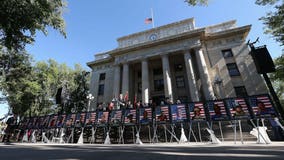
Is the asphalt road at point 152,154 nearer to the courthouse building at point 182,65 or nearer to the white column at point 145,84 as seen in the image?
the courthouse building at point 182,65

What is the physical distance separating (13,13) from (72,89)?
2381 centimetres

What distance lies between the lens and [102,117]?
10.4 metres

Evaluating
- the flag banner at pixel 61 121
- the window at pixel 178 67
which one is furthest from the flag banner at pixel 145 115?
the window at pixel 178 67

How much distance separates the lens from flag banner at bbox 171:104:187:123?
8680 mm

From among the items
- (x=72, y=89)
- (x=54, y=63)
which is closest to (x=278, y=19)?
(x=72, y=89)

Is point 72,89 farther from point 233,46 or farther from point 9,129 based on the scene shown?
point 233,46

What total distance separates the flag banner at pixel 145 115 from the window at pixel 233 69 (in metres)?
13.6

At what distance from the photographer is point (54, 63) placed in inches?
1150

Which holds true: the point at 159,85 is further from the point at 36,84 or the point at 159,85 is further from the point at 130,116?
the point at 36,84

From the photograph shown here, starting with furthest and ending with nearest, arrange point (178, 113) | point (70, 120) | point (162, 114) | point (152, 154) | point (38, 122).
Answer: point (38, 122)
point (70, 120)
point (162, 114)
point (178, 113)
point (152, 154)

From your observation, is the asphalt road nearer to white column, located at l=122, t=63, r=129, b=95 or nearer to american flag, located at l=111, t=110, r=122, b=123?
american flag, located at l=111, t=110, r=122, b=123

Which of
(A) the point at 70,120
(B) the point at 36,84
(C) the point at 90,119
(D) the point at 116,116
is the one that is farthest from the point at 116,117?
(B) the point at 36,84

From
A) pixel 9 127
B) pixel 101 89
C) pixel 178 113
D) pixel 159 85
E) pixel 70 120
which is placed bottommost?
pixel 9 127

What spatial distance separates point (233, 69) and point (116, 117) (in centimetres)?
1578
